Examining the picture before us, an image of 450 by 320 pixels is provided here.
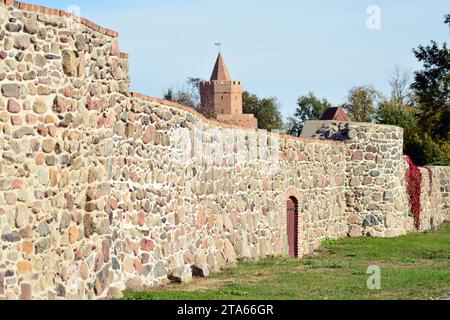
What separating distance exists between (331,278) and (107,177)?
5.91 m

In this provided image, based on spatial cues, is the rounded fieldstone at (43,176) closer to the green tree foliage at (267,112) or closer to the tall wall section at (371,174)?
the tall wall section at (371,174)

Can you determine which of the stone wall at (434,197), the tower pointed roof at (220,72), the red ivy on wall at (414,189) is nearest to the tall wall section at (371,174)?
the red ivy on wall at (414,189)

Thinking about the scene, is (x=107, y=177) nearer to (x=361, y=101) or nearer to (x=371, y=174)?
(x=371, y=174)

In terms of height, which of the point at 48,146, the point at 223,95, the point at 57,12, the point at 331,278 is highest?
the point at 223,95

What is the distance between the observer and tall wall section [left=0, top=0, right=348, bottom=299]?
39.2 feet

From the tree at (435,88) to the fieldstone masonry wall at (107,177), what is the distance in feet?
81.8

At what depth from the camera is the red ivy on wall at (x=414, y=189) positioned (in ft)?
115

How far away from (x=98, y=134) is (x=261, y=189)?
9.78 meters

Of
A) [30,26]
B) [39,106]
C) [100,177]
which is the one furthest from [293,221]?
[30,26]

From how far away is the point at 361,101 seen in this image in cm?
9762

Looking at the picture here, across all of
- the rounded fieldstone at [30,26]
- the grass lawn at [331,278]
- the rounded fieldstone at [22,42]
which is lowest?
the grass lawn at [331,278]

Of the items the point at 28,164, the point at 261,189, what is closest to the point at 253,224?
the point at 261,189

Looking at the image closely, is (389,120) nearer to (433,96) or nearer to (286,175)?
(433,96)

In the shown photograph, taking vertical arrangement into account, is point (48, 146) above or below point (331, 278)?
above
